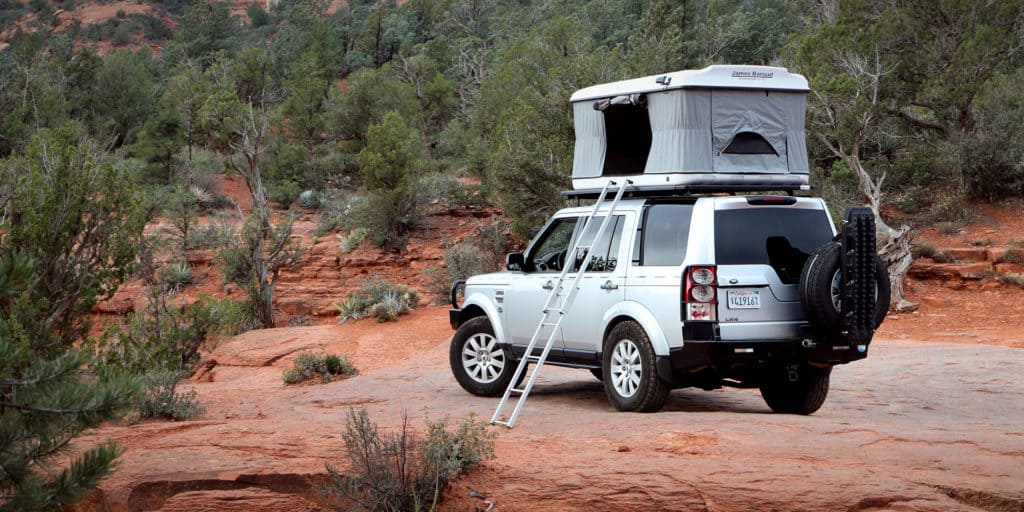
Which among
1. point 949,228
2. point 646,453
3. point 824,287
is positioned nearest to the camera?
point 646,453

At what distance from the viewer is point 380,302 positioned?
69.5ft

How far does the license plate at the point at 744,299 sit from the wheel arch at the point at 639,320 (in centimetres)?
64

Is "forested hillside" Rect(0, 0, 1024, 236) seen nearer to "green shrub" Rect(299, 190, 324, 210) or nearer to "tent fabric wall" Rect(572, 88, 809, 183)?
"green shrub" Rect(299, 190, 324, 210)

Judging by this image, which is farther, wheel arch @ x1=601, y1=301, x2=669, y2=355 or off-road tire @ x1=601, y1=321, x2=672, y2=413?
off-road tire @ x1=601, y1=321, x2=672, y2=413

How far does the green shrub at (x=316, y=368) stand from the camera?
13.5 meters

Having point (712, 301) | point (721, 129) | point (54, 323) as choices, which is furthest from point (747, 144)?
point (54, 323)

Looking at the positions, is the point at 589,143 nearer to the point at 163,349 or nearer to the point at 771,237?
the point at 771,237

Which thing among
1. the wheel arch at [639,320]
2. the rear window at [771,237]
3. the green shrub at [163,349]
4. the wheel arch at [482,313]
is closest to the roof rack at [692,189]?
the rear window at [771,237]

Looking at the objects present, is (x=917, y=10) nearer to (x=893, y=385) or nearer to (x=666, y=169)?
(x=893, y=385)

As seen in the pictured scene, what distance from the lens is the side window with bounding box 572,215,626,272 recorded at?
9.33m

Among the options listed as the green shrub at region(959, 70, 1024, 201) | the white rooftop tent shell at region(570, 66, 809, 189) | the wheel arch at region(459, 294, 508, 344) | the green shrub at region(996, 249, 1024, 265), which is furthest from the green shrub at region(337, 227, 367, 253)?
the white rooftop tent shell at region(570, 66, 809, 189)

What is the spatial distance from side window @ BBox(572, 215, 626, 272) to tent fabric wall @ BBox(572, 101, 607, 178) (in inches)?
31.3

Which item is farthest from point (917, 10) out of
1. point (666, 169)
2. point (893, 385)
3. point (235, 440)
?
point (235, 440)

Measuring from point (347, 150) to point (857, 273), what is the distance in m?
30.7
